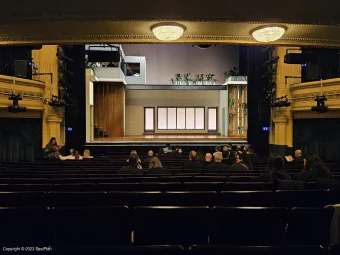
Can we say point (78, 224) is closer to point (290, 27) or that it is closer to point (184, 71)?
point (290, 27)

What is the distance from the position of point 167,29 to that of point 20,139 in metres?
9.11

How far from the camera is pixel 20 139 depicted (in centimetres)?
1082

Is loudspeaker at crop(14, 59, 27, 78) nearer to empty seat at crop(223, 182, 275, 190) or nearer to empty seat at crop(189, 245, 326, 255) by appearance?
empty seat at crop(223, 182, 275, 190)

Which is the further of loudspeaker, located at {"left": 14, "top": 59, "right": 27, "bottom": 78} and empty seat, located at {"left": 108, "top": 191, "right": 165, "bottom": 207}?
loudspeaker, located at {"left": 14, "top": 59, "right": 27, "bottom": 78}

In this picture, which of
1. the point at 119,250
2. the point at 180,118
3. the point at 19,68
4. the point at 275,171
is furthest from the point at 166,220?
the point at 180,118

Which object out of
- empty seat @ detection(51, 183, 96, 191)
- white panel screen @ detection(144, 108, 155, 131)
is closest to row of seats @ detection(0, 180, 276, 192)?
empty seat @ detection(51, 183, 96, 191)

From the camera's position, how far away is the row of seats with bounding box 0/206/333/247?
2381 mm

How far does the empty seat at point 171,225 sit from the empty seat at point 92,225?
0.12 m

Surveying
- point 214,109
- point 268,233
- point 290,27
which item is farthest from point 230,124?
point 268,233

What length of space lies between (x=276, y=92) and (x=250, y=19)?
817cm

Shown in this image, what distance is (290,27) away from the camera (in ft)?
14.8

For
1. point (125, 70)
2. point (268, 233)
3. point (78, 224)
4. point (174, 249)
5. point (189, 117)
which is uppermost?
point (125, 70)

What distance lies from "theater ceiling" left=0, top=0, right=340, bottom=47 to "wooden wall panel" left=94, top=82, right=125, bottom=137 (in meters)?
13.6

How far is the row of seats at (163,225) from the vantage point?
2381 mm
